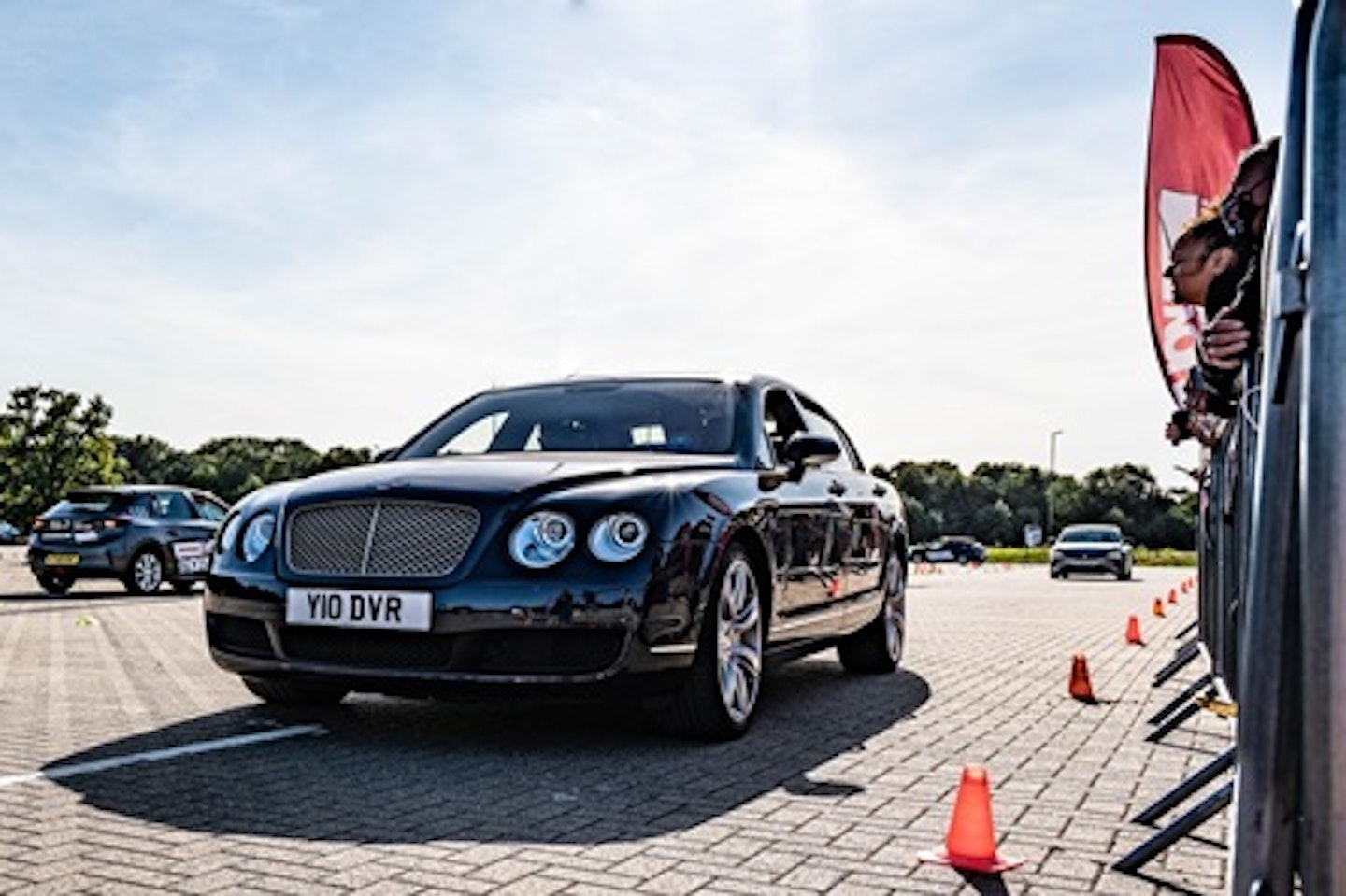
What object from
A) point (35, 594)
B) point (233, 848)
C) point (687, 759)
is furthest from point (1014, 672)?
point (35, 594)

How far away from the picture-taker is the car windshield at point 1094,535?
37156mm

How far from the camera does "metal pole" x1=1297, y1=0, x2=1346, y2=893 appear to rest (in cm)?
172

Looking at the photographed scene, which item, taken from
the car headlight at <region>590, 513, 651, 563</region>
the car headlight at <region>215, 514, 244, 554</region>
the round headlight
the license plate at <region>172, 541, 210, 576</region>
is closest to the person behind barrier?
the car headlight at <region>590, 513, 651, 563</region>

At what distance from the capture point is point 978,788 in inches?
149

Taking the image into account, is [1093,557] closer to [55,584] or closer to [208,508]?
[208,508]

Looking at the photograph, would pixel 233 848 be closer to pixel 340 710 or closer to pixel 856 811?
pixel 856 811

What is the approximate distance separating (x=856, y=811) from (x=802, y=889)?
99 centimetres

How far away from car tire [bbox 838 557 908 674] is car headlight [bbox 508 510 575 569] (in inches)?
141

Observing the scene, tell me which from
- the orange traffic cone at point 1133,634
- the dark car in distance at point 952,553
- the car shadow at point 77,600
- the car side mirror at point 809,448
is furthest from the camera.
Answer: the dark car in distance at point 952,553

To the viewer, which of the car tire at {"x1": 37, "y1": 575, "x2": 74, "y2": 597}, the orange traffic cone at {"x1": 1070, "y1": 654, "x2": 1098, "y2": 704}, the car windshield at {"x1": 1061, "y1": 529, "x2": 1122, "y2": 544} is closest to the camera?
the orange traffic cone at {"x1": 1070, "y1": 654, "x2": 1098, "y2": 704}

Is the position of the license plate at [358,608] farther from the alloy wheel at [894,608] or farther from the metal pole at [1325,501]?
the alloy wheel at [894,608]

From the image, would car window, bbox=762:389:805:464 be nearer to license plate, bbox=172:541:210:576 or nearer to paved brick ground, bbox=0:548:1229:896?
paved brick ground, bbox=0:548:1229:896

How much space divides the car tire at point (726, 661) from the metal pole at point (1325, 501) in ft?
12.4

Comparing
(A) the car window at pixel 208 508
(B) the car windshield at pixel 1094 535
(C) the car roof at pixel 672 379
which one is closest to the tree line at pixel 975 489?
(B) the car windshield at pixel 1094 535
